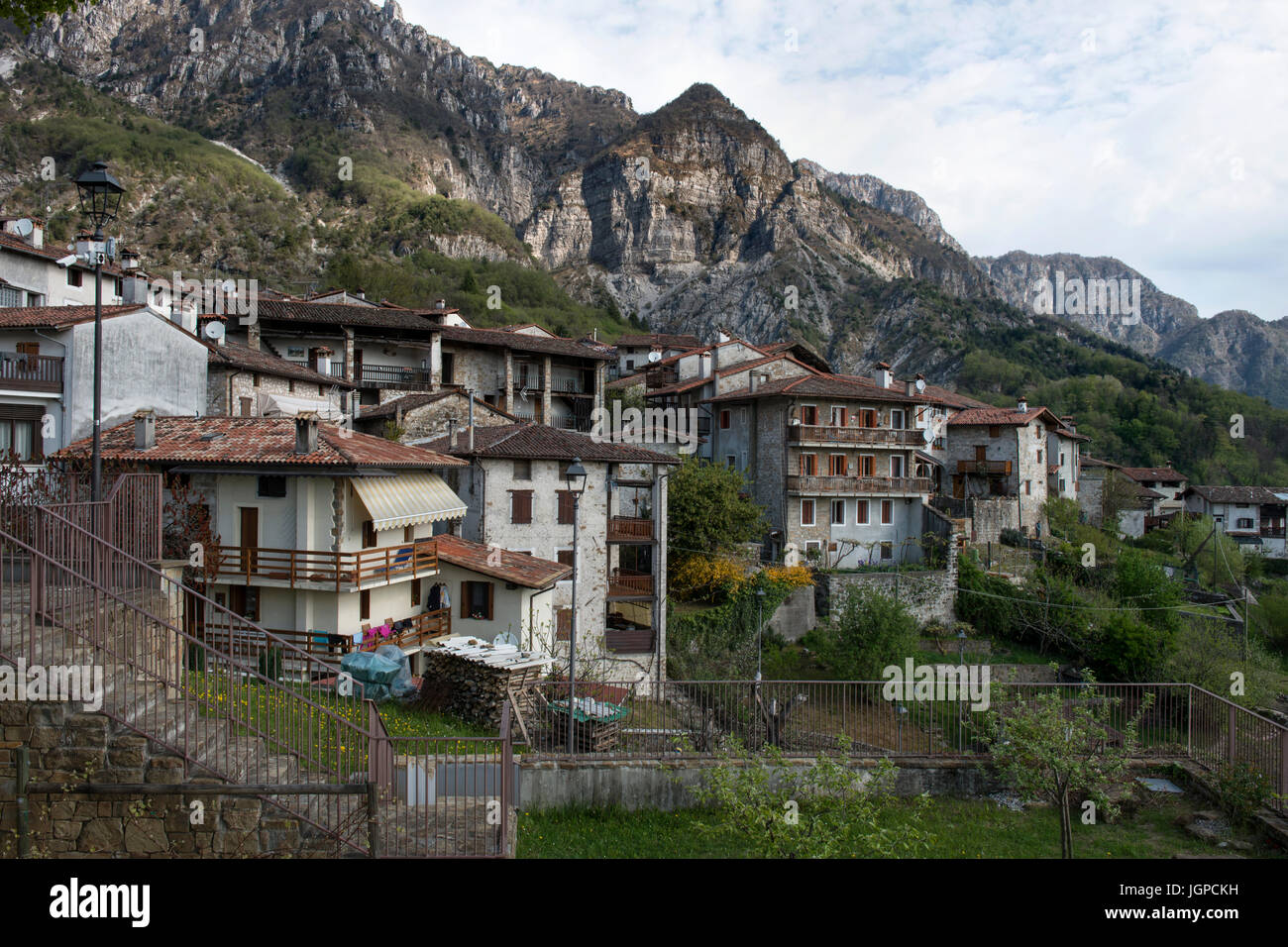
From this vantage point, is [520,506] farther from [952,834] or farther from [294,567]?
[952,834]

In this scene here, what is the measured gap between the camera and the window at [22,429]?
21.8 metres

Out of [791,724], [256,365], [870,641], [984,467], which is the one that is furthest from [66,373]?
[984,467]

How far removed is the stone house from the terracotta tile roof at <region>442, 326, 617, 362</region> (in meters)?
24.8

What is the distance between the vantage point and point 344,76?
435 feet

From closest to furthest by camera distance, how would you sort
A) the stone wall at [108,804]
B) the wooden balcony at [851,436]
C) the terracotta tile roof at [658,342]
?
the stone wall at [108,804] < the wooden balcony at [851,436] < the terracotta tile roof at [658,342]

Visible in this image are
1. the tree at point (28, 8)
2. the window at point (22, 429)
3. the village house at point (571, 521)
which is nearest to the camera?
the tree at point (28, 8)

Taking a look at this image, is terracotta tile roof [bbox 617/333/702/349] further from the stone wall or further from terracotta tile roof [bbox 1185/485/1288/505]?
the stone wall

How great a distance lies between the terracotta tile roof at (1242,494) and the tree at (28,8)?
7593 cm

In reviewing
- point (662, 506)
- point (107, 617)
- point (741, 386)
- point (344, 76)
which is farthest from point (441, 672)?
point (344, 76)

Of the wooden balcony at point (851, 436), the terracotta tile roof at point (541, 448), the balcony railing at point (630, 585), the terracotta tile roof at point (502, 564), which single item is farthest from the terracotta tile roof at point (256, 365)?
the wooden balcony at point (851, 436)

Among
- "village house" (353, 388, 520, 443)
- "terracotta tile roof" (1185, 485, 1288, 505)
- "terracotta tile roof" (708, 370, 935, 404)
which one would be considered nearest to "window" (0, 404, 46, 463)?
"village house" (353, 388, 520, 443)

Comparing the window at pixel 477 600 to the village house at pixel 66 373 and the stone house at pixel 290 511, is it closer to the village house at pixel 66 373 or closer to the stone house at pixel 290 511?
the stone house at pixel 290 511

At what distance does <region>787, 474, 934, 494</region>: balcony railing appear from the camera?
38406 mm

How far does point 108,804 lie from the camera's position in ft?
25.5
